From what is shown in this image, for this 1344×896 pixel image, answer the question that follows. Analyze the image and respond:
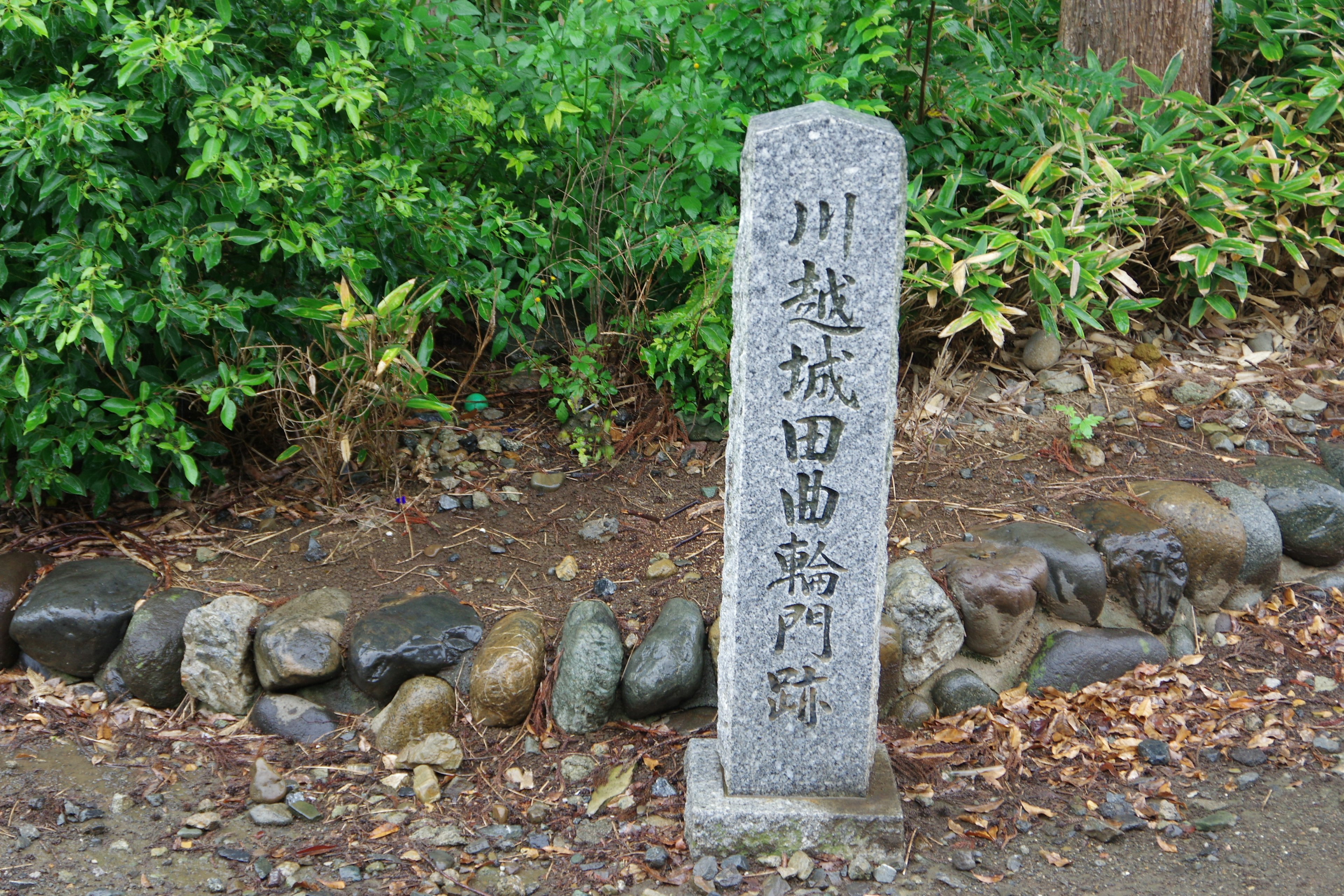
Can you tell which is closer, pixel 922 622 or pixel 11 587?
pixel 922 622

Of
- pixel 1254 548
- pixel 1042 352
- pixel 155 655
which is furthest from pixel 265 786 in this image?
pixel 1254 548

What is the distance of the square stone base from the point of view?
9.21 feet

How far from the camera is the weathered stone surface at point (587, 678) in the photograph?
3.26 meters

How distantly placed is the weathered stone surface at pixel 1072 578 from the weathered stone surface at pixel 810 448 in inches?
43.3

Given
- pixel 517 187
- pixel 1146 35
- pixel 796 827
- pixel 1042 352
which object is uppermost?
pixel 1146 35

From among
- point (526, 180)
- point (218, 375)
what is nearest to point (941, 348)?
point (526, 180)

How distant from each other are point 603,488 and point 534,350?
74 cm

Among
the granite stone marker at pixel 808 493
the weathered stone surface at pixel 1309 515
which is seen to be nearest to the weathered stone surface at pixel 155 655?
the granite stone marker at pixel 808 493

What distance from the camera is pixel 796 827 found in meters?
2.81

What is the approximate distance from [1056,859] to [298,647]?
2330 mm

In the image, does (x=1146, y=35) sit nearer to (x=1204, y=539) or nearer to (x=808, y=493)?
(x=1204, y=539)

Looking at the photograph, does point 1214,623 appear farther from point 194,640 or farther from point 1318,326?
point 194,640

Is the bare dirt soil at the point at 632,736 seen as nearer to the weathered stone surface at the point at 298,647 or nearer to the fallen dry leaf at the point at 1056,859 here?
the fallen dry leaf at the point at 1056,859

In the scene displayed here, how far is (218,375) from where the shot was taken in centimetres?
356
